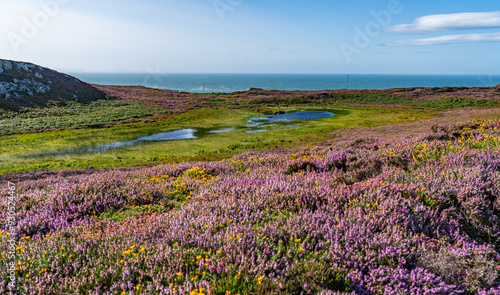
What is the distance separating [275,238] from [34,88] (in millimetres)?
95566

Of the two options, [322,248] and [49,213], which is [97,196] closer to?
[49,213]

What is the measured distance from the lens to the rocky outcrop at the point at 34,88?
6678 centimetres

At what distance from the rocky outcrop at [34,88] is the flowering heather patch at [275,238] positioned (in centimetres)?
7540

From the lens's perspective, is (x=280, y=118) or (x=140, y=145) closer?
(x=140, y=145)

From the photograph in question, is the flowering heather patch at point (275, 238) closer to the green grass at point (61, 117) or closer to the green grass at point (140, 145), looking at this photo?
the green grass at point (140, 145)

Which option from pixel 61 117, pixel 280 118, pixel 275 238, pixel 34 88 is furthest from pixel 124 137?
pixel 34 88

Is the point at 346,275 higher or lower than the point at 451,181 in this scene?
lower

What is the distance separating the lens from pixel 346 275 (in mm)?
3781

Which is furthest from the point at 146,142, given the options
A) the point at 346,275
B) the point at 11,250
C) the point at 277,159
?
the point at 346,275

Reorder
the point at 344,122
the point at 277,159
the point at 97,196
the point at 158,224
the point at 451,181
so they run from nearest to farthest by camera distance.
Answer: the point at 158,224 → the point at 451,181 → the point at 97,196 → the point at 277,159 → the point at 344,122

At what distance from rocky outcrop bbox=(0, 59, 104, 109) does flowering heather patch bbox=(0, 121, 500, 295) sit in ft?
247

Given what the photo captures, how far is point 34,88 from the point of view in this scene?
249ft

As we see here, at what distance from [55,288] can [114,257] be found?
2.60ft

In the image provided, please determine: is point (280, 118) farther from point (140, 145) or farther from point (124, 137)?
point (140, 145)
